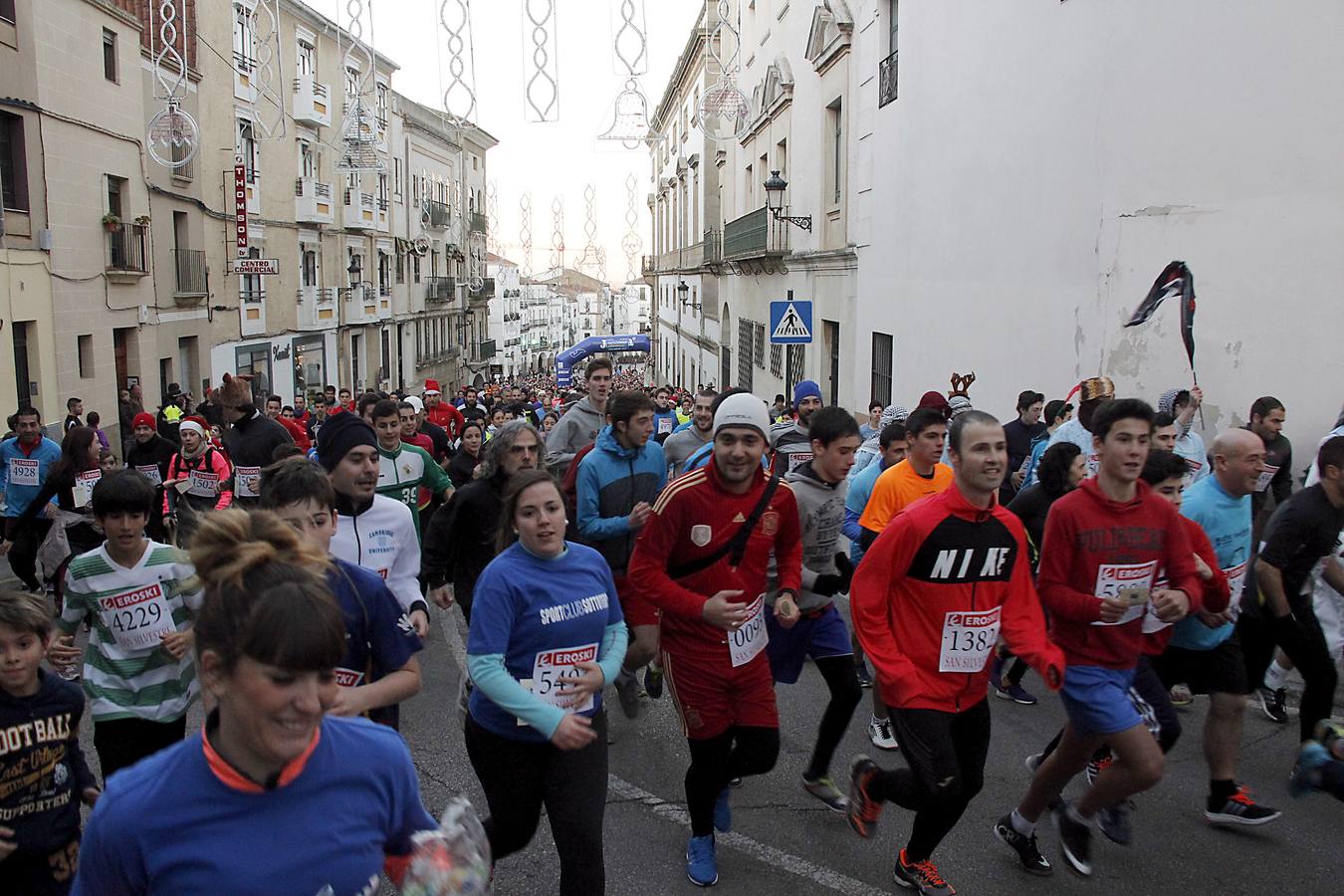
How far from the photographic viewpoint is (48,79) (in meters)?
19.1

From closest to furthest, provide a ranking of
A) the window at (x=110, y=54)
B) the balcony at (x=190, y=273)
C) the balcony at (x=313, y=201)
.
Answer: the window at (x=110, y=54) < the balcony at (x=190, y=273) < the balcony at (x=313, y=201)

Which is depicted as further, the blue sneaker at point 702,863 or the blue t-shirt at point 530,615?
the blue sneaker at point 702,863

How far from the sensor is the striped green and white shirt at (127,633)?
4.17m

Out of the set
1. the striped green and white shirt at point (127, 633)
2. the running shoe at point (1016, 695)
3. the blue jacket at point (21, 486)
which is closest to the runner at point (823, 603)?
the running shoe at point (1016, 695)

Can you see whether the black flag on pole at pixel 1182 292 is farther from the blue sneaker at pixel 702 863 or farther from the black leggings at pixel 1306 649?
the blue sneaker at pixel 702 863

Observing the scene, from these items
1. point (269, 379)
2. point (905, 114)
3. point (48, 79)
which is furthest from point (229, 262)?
point (905, 114)

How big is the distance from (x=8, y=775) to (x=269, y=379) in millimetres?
31213

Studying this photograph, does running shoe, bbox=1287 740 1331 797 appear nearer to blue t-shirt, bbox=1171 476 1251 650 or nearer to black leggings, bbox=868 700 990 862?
black leggings, bbox=868 700 990 862

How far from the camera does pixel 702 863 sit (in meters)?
4.54

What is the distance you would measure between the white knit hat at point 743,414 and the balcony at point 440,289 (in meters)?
49.2

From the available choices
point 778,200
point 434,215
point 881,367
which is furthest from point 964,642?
point 434,215

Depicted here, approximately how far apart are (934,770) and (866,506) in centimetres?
256

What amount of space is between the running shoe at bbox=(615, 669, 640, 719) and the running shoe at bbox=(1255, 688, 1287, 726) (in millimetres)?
3520

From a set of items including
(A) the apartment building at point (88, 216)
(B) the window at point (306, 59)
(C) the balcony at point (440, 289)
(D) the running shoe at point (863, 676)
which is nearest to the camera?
(D) the running shoe at point (863, 676)
